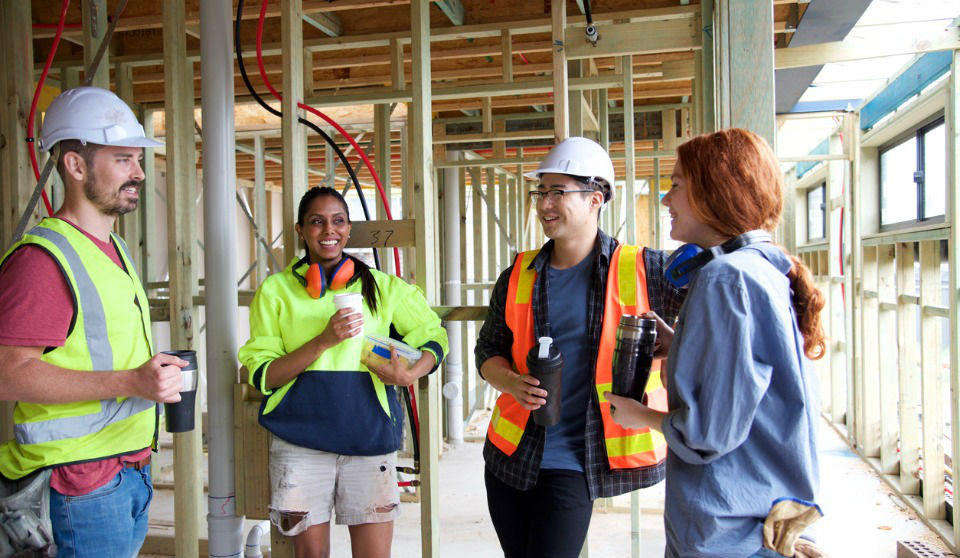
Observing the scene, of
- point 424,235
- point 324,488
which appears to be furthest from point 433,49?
point 324,488

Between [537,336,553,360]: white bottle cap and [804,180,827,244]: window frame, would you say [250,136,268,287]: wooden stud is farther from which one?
[804,180,827,244]: window frame

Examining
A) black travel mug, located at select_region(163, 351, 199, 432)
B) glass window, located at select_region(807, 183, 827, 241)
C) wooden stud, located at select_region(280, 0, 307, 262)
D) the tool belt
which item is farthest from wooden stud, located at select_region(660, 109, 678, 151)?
the tool belt

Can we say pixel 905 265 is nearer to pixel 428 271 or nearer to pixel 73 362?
pixel 428 271

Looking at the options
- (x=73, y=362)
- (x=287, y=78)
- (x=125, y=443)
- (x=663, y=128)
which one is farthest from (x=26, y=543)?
(x=663, y=128)

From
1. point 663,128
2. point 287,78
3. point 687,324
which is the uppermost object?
point 663,128

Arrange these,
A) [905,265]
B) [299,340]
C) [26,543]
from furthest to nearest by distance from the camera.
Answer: [905,265] < [299,340] < [26,543]

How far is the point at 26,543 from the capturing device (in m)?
1.57

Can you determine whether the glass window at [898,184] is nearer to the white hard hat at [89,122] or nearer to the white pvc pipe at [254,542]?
the white pvc pipe at [254,542]

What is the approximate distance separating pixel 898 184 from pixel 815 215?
394cm

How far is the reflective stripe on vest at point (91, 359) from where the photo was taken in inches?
62.7

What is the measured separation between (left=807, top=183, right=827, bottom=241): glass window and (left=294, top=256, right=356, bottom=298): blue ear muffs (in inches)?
342

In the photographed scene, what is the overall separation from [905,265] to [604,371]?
4.57 metres

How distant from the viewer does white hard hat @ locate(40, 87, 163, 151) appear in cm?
171

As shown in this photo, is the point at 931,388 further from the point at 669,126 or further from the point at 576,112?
the point at 669,126
